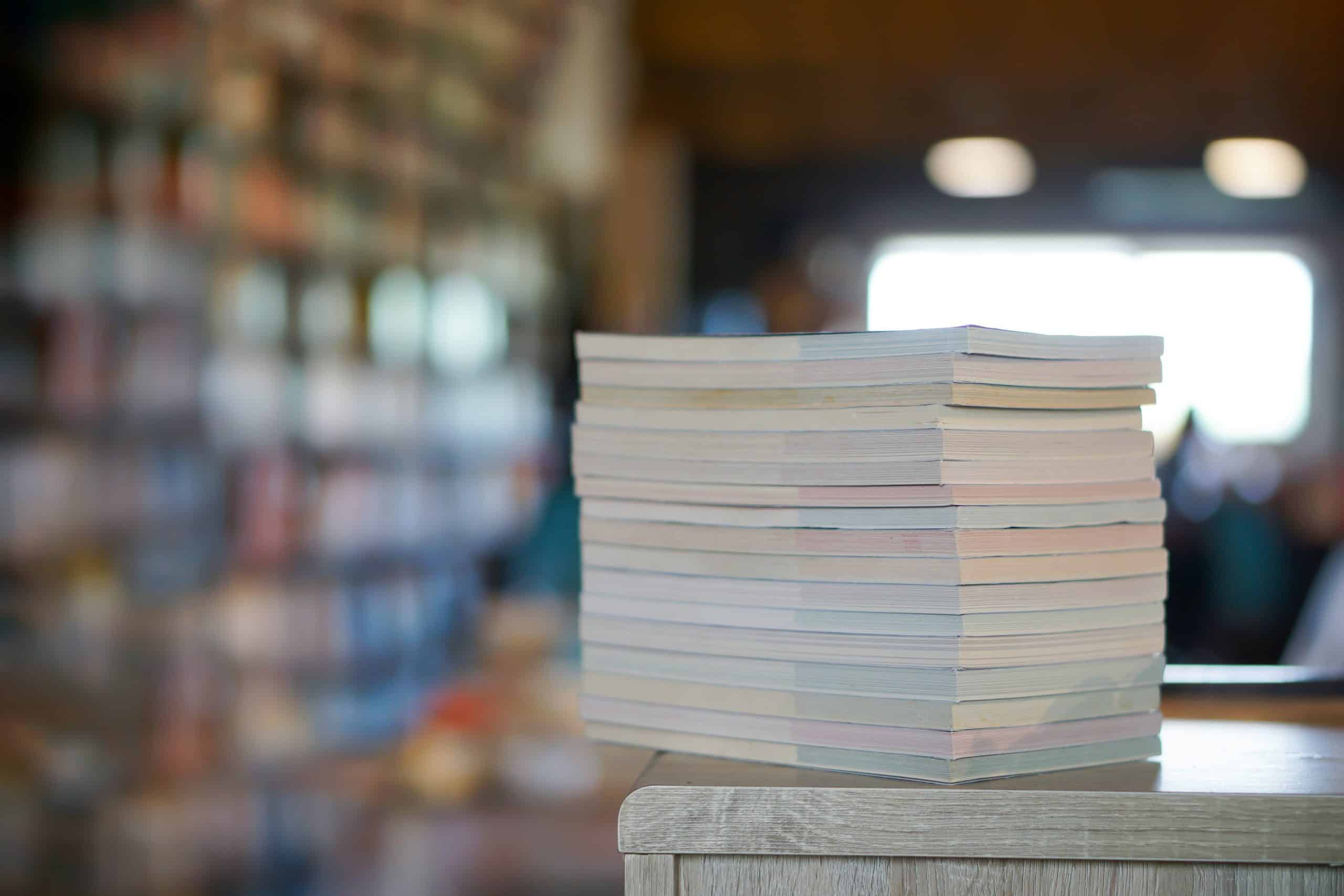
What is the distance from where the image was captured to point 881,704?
0.63 m

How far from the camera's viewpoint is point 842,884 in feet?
1.98

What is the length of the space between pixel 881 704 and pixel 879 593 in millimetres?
55

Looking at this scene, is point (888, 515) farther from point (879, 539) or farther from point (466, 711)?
point (466, 711)

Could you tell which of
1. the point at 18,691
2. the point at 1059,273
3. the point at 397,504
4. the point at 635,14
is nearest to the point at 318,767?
the point at 18,691

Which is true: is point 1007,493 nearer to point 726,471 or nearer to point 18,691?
point 726,471

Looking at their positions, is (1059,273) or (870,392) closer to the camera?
(870,392)

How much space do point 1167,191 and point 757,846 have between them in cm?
796

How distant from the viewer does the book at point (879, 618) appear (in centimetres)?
62

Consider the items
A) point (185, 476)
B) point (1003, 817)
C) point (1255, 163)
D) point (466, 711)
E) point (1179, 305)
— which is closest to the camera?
point (1003, 817)

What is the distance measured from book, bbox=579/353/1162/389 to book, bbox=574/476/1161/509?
52mm

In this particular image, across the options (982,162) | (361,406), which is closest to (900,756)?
(361,406)

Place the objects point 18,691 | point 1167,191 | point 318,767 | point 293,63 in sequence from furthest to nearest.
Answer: point 1167,191, point 293,63, point 18,691, point 318,767

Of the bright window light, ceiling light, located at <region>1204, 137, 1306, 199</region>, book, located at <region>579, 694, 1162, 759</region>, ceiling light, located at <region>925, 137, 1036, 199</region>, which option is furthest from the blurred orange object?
the bright window light

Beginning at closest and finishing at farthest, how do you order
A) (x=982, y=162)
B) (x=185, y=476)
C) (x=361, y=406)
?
(x=185, y=476)
(x=361, y=406)
(x=982, y=162)
